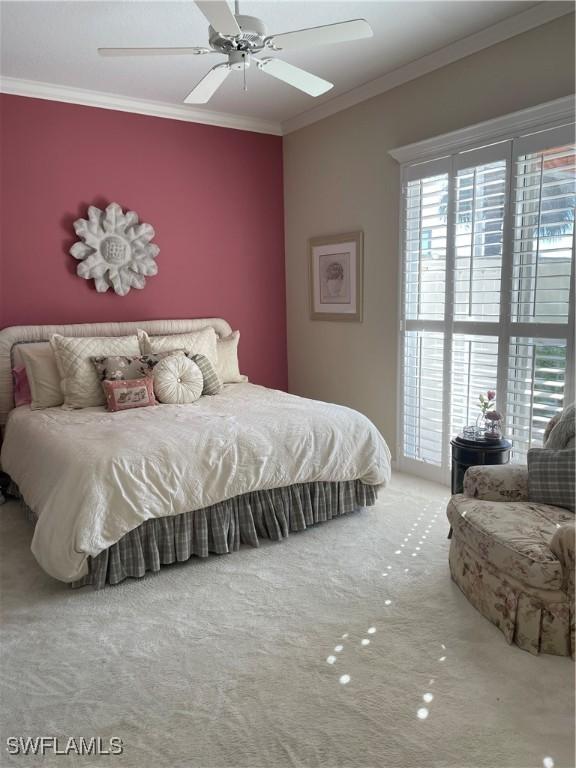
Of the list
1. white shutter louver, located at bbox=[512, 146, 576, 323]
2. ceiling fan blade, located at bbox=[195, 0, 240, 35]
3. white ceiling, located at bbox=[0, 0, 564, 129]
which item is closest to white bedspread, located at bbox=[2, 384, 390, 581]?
white shutter louver, located at bbox=[512, 146, 576, 323]

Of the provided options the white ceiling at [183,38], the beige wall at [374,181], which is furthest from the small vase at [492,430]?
the white ceiling at [183,38]

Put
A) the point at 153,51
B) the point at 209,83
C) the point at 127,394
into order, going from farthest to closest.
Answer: the point at 127,394, the point at 209,83, the point at 153,51

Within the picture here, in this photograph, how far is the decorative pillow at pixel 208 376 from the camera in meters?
4.02

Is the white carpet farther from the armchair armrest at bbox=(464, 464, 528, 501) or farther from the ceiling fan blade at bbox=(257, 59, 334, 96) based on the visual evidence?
the ceiling fan blade at bbox=(257, 59, 334, 96)

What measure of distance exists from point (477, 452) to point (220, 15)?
2.44 meters

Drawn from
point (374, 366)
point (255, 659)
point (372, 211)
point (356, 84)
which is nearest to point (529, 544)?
point (255, 659)

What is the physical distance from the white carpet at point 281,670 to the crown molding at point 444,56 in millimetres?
2831

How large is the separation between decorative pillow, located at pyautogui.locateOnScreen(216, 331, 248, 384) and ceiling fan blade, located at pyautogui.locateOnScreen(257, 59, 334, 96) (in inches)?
83.1

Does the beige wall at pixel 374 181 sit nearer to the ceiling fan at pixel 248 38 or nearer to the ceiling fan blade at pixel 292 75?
the ceiling fan blade at pixel 292 75

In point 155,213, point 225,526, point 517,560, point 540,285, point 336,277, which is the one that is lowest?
point 225,526

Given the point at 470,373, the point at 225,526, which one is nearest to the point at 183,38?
the point at 470,373

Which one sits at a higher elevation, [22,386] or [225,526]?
A: [22,386]

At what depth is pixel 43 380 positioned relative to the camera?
12.4 feet

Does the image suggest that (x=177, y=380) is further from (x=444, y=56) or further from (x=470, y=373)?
(x=444, y=56)
